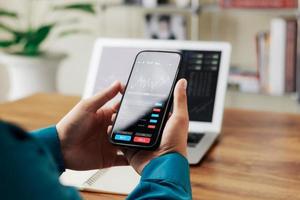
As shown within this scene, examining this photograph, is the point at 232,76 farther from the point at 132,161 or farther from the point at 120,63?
the point at 132,161

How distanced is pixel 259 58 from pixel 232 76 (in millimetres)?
158

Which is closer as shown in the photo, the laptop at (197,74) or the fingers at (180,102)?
the fingers at (180,102)

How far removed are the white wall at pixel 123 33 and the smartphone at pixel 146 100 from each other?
177 centimetres

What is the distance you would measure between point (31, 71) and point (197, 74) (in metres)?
1.50

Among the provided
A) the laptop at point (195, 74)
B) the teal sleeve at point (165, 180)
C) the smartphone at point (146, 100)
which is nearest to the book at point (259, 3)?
the laptop at point (195, 74)

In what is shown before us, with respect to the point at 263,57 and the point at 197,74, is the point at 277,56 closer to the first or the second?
the point at 263,57

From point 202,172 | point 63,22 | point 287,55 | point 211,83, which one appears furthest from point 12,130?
point 63,22

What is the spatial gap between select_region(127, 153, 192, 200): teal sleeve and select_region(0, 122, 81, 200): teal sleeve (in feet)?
0.69

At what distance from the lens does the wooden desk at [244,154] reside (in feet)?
2.97

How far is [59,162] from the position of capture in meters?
0.88

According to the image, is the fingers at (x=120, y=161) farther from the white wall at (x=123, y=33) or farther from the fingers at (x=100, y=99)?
the white wall at (x=123, y=33)

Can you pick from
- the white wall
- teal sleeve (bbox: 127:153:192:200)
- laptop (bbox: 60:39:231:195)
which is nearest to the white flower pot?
the white wall

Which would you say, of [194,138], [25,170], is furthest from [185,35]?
[25,170]

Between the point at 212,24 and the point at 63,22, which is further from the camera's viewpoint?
the point at 63,22
